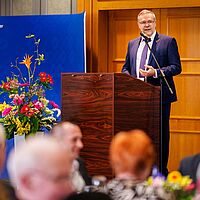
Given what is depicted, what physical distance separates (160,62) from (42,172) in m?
3.82

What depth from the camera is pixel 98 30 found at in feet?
→ 22.2

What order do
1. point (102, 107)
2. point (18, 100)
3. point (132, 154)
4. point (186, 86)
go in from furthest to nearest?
point (186, 86) → point (18, 100) → point (102, 107) → point (132, 154)

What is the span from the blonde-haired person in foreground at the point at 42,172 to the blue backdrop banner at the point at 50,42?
4917mm

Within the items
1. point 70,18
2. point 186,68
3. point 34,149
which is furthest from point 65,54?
point 34,149

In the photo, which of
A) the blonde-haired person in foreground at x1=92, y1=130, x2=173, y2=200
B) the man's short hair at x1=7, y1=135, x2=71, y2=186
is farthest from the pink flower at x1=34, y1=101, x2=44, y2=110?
the man's short hair at x1=7, y1=135, x2=71, y2=186

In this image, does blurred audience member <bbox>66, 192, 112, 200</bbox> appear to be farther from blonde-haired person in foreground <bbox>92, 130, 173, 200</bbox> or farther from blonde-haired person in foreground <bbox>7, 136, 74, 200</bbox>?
blonde-haired person in foreground <bbox>7, 136, 74, 200</bbox>

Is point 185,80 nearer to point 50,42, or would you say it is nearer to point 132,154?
point 50,42

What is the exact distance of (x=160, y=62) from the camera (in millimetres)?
5250

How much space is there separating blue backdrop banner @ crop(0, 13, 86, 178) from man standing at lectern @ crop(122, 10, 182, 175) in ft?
4.13

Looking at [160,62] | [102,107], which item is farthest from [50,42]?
[102,107]

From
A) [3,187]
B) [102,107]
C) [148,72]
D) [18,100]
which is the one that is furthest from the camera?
[18,100]

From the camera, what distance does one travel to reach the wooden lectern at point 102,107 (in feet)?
14.4

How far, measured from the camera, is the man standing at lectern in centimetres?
504

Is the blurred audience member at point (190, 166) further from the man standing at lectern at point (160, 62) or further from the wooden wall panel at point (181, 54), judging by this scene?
the wooden wall panel at point (181, 54)
